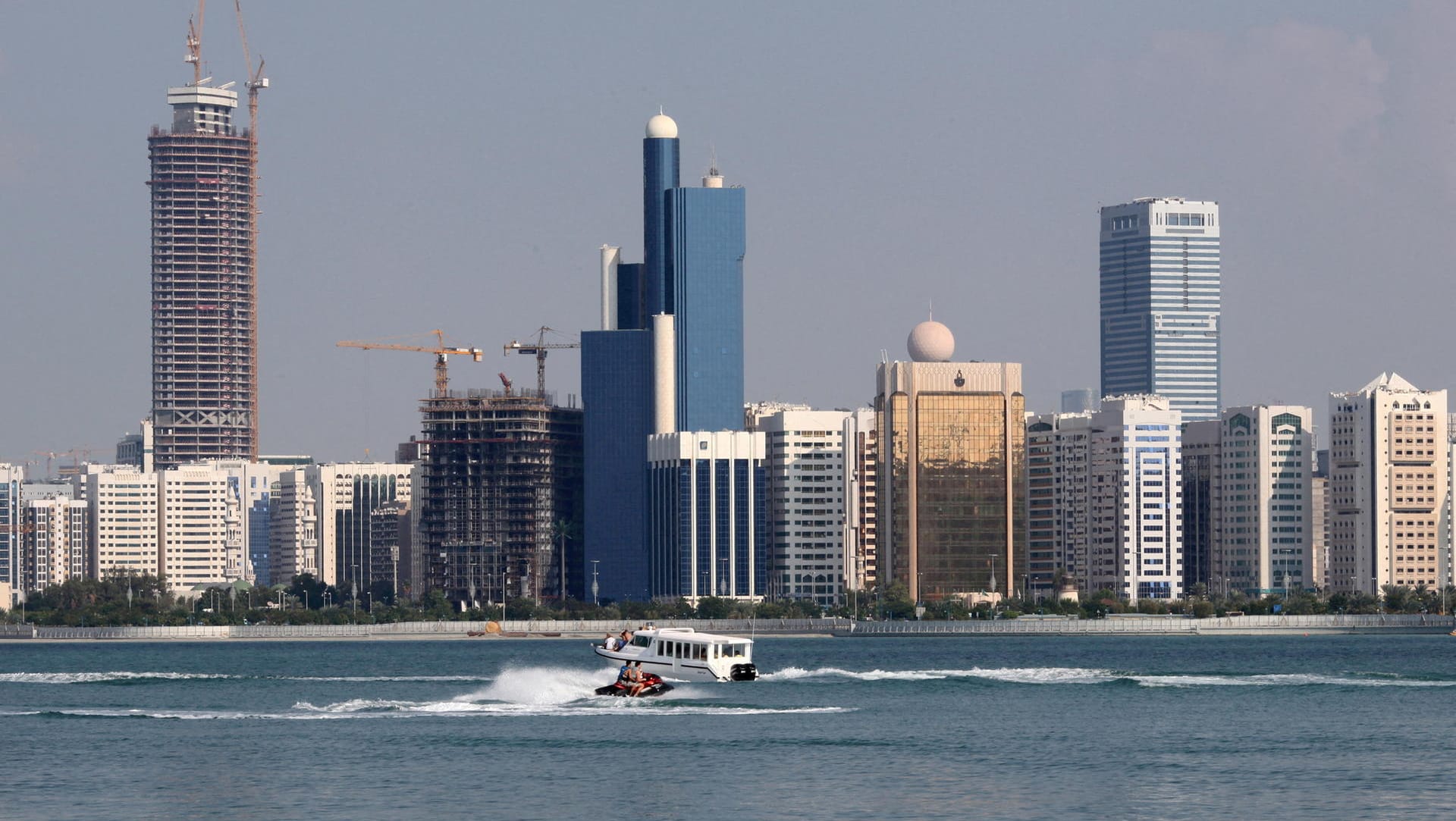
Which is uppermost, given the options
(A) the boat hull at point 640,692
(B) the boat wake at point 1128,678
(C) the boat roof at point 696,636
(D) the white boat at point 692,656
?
(C) the boat roof at point 696,636

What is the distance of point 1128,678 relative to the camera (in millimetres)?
134750

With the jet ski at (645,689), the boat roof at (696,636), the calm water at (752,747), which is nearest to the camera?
the calm water at (752,747)

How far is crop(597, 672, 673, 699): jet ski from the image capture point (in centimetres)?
11500

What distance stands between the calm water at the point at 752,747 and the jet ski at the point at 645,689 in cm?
79

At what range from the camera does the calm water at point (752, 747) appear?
7988 cm

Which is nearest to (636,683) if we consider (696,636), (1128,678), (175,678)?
(696,636)

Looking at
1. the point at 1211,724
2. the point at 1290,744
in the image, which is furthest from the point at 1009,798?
the point at 1211,724

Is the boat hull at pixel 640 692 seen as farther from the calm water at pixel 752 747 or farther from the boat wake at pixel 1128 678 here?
the boat wake at pixel 1128 678

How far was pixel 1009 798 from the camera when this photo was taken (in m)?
80.4

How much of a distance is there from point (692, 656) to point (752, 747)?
23671mm

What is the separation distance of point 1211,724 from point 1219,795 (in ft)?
87.2

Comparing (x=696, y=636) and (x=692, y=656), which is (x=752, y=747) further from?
(x=696, y=636)

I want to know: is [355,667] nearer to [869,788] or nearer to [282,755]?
[282,755]

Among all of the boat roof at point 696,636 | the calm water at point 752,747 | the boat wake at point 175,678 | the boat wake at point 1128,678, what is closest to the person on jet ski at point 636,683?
the calm water at point 752,747
